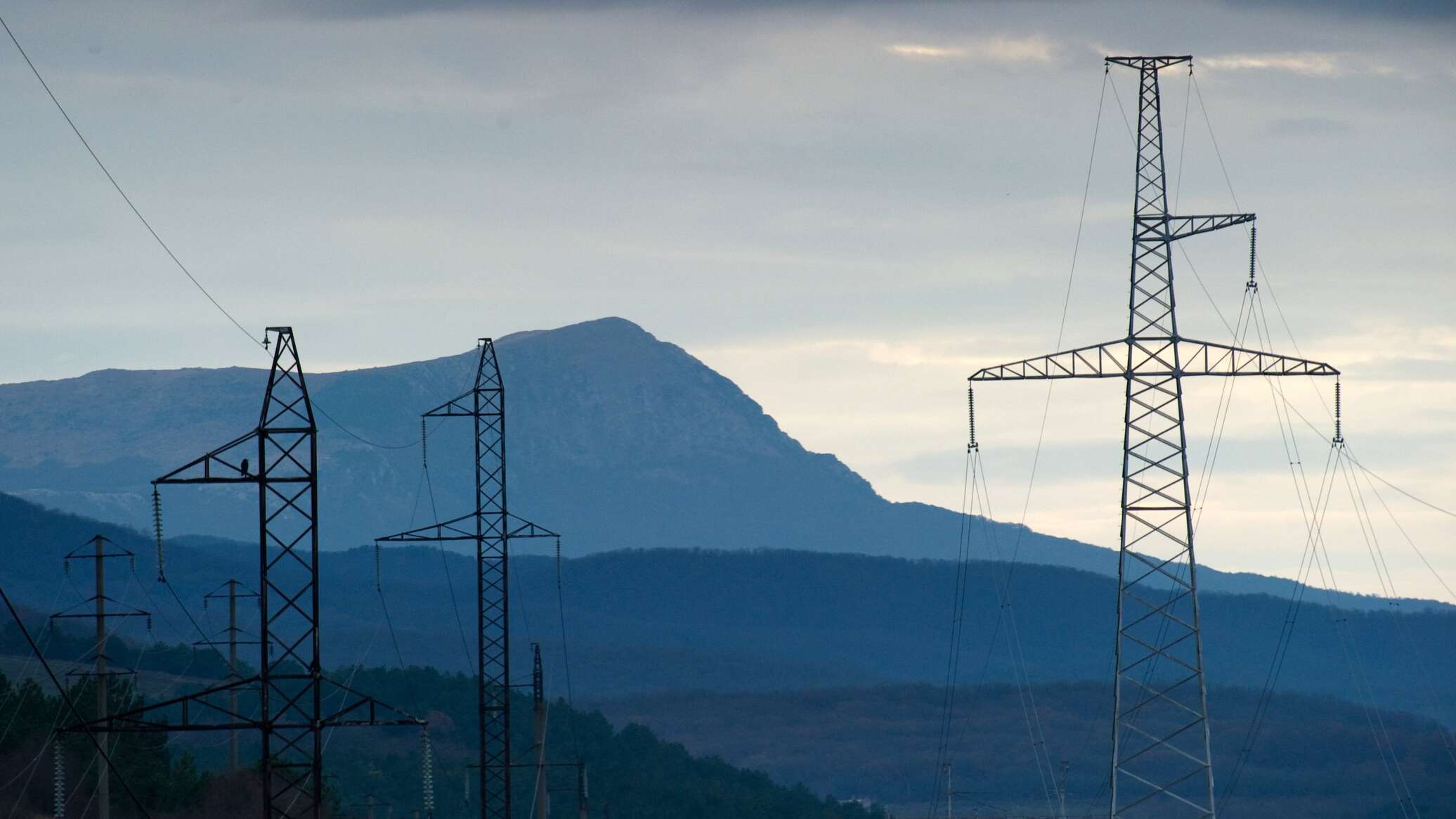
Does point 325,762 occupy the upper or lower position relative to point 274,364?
lower

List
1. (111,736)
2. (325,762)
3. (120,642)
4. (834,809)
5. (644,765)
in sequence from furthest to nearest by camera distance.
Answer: (120,642)
(644,765)
(834,809)
(325,762)
(111,736)

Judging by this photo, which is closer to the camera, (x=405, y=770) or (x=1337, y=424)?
(x=1337, y=424)

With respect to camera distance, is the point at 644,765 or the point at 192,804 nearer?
the point at 192,804

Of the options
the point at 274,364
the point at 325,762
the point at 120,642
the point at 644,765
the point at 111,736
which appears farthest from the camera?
the point at 120,642

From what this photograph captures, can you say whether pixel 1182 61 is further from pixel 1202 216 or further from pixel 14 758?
pixel 14 758

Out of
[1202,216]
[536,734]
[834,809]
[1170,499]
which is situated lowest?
[834,809]

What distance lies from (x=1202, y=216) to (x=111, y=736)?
160ft

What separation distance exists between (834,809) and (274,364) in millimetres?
116011

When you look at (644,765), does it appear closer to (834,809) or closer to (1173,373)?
(834,809)

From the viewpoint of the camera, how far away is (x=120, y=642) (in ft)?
593

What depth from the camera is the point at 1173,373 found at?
6431 centimetres

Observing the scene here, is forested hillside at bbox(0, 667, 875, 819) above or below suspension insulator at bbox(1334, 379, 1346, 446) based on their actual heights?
below

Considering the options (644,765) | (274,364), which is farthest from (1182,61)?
(644,765)

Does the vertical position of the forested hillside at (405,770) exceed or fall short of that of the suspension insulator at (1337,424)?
it falls short
